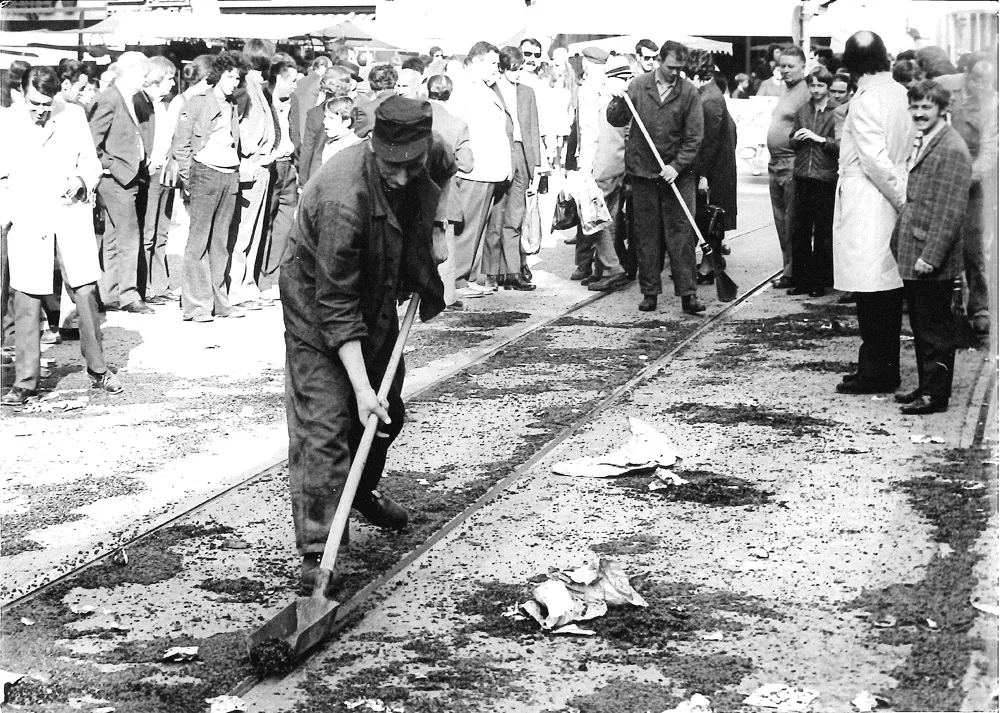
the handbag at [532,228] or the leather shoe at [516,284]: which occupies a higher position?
the handbag at [532,228]

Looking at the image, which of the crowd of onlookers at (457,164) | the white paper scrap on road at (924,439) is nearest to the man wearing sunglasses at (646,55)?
the crowd of onlookers at (457,164)

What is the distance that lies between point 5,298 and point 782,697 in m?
6.52

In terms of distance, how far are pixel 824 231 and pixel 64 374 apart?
599 centimetres

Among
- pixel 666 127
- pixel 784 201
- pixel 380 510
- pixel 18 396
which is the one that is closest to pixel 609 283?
pixel 784 201

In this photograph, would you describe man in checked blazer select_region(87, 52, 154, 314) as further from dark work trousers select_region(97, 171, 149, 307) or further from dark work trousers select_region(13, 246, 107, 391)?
dark work trousers select_region(13, 246, 107, 391)

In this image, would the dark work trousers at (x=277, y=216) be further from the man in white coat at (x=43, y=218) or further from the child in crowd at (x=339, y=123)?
the man in white coat at (x=43, y=218)

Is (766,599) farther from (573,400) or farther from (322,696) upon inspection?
(573,400)

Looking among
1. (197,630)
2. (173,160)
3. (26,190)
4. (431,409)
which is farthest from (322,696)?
(173,160)

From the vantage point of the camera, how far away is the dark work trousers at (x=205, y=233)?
36.3 feet

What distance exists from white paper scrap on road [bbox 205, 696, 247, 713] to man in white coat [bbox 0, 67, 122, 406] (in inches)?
176

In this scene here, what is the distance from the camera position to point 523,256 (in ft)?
41.3

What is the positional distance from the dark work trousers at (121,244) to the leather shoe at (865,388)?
584 centimetres

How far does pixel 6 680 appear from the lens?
4.52m

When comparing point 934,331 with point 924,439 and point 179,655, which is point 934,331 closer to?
point 924,439
